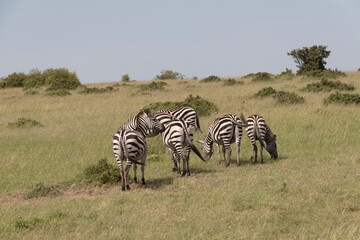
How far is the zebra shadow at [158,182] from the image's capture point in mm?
11484

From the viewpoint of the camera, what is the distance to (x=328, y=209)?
29.0 feet

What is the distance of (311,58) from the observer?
40.4 meters

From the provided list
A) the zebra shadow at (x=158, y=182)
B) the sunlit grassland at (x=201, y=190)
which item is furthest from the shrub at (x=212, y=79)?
the zebra shadow at (x=158, y=182)

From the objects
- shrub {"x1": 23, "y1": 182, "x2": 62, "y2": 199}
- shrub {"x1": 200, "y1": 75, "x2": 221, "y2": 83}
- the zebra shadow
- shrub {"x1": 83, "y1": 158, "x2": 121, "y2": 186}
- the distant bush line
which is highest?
the distant bush line

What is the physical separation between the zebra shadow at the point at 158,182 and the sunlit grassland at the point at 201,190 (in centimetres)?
3

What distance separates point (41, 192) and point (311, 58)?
33.5 metres

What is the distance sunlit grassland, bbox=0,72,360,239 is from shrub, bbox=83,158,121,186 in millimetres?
337

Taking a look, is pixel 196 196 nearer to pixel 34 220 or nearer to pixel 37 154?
pixel 34 220

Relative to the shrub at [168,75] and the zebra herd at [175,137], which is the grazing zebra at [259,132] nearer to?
the zebra herd at [175,137]

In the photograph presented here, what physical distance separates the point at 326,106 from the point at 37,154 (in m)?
13.1

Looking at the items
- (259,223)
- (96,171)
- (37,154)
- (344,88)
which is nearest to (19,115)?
(37,154)

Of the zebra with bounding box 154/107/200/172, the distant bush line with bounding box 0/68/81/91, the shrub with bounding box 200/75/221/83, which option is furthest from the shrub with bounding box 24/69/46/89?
the zebra with bounding box 154/107/200/172

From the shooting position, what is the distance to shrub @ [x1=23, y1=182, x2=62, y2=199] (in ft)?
35.9

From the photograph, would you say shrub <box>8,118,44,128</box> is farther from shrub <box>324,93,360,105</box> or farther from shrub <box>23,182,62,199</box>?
shrub <box>324,93,360,105</box>
